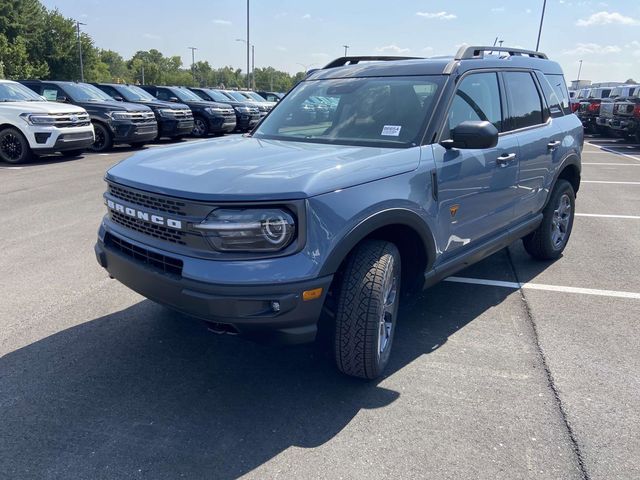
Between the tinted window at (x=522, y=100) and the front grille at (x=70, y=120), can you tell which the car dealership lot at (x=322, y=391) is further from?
the front grille at (x=70, y=120)

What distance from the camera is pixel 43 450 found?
2584mm

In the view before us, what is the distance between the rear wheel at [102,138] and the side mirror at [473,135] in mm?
12168

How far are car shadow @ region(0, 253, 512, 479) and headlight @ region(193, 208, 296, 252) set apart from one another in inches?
Answer: 37.6

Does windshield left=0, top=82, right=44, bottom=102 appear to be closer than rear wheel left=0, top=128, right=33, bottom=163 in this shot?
No

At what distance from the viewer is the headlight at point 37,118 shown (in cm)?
1098

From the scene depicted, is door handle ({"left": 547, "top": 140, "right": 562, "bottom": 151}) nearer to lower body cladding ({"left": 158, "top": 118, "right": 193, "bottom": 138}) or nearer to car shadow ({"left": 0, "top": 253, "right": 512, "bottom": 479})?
car shadow ({"left": 0, "top": 253, "right": 512, "bottom": 479})

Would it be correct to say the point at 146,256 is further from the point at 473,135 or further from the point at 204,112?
the point at 204,112

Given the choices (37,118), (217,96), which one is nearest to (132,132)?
(37,118)

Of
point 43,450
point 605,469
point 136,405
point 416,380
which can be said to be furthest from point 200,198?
point 605,469

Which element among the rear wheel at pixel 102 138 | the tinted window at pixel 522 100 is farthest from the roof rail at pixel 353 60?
the rear wheel at pixel 102 138

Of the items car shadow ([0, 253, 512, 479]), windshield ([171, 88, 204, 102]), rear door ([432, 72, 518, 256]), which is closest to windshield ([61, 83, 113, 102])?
windshield ([171, 88, 204, 102])

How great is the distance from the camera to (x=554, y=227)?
556 centimetres

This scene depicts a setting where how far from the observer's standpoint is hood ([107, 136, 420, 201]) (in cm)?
268

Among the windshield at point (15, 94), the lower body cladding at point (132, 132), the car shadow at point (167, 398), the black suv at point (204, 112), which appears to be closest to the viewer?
the car shadow at point (167, 398)
